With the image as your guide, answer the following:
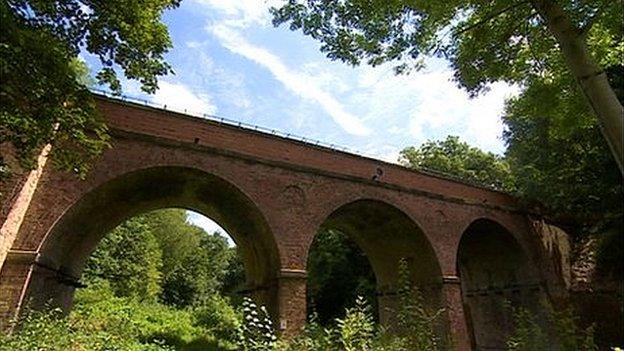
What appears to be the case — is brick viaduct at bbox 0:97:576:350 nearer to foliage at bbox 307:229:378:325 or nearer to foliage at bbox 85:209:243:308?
foliage at bbox 307:229:378:325

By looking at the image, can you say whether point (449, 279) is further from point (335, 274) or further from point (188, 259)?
point (188, 259)

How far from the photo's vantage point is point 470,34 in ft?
26.7

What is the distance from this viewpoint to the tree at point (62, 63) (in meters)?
5.81

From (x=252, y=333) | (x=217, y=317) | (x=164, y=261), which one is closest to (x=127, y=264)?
(x=217, y=317)

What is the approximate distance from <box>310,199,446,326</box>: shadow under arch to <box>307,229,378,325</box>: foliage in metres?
11.2

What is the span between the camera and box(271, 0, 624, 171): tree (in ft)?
23.2

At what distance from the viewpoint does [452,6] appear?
22.7 ft

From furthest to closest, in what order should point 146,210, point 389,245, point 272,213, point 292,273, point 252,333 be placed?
point 389,245, point 146,210, point 272,213, point 292,273, point 252,333

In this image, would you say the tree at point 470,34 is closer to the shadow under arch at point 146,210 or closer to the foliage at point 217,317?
the shadow under arch at point 146,210

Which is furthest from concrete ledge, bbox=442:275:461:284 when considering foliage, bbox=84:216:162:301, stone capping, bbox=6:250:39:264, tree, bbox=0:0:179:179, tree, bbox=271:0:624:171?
foliage, bbox=84:216:162:301

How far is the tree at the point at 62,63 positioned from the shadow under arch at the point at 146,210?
91.0 inches

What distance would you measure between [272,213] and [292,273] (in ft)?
5.59

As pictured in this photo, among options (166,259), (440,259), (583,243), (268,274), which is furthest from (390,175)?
(166,259)

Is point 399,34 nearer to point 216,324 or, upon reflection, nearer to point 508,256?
point 508,256
